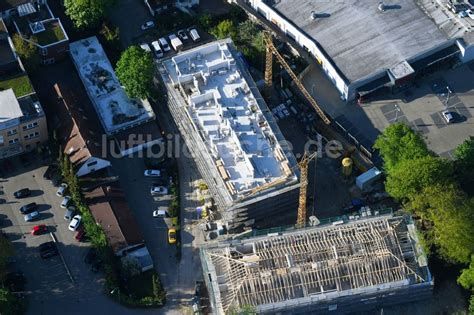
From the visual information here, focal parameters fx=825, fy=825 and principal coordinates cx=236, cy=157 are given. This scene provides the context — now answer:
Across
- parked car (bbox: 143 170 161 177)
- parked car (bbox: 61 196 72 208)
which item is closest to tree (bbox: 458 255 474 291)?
parked car (bbox: 143 170 161 177)

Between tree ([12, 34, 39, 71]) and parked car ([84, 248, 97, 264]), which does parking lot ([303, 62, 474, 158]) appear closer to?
parked car ([84, 248, 97, 264])

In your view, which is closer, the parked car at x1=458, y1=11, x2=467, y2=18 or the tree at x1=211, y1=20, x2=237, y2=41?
the parked car at x1=458, y1=11, x2=467, y2=18

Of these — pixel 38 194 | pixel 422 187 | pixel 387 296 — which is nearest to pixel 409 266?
pixel 387 296

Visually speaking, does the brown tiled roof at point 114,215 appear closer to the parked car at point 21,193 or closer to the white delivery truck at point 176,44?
the parked car at point 21,193

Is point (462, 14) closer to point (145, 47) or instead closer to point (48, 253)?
point (145, 47)

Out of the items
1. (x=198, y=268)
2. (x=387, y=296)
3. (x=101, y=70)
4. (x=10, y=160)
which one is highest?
(x=101, y=70)

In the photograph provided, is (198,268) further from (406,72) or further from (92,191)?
(406,72)

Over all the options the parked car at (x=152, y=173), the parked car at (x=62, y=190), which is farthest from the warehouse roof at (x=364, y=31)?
the parked car at (x=62, y=190)
